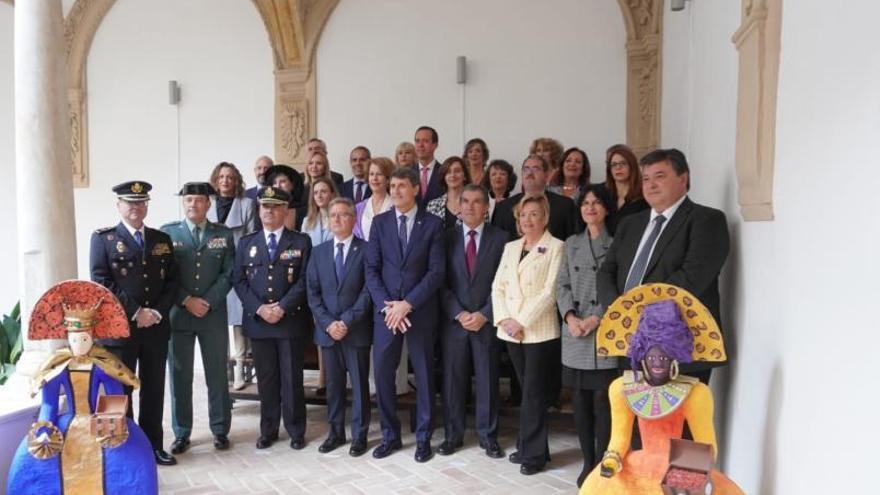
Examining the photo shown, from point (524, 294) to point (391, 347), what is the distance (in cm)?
96

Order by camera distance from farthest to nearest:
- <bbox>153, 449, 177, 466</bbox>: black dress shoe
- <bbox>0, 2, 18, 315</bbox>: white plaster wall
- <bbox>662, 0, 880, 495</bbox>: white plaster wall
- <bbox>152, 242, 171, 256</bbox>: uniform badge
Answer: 1. <bbox>0, 2, 18, 315</bbox>: white plaster wall
2. <bbox>153, 449, 177, 466</bbox>: black dress shoe
3. <bbox>152, 242, 171, 256</bbox>: uniform badge
4. <bbox>662, 0, 880, 495</bbox>: white plaster wall

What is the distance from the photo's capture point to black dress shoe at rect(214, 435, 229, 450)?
4586mm

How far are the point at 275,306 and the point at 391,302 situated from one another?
80 cm

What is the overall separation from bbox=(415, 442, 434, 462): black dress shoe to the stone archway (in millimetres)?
3788

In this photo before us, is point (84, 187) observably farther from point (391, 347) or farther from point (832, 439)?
point (832, 439)

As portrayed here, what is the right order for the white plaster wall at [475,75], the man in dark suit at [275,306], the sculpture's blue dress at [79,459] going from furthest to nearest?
the white plaster wall at [475,75], the man in dark suit at [275,306], the sculpture's blue dress at [79,459]

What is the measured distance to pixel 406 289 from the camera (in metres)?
4.30

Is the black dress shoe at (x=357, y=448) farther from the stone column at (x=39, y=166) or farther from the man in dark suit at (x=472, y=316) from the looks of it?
the stone column at (x=39, y=166)

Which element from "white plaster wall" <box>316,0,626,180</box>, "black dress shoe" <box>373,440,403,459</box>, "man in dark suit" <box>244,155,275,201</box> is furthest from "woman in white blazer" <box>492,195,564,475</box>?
"white plaster wall" <box>316,0,626,180</box>

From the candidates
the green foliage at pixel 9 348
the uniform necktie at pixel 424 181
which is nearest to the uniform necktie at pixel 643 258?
the uniform necktie at pixel 424 181

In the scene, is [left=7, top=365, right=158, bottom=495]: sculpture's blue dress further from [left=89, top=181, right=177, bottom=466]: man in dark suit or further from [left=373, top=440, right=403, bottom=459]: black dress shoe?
[left=373, top=440, right=403, bottom=459]: black dress shoe

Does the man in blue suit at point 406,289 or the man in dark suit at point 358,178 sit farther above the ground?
the man in dark suit at point 358,178

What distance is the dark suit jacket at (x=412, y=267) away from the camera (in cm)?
430

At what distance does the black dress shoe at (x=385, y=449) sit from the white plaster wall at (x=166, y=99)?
4.47m
